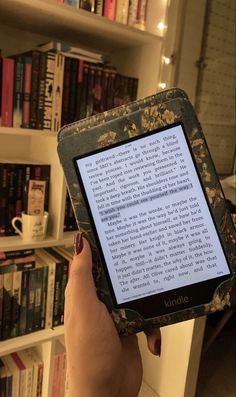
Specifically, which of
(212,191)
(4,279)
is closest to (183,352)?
(4,279)

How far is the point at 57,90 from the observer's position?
1.03 m

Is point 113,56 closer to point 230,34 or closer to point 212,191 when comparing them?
point 230,34

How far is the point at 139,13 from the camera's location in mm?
1134

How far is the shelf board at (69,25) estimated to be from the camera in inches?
37.4

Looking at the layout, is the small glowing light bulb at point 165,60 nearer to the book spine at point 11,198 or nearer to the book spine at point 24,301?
the book spine at point 11,198

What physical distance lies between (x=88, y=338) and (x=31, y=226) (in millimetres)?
546

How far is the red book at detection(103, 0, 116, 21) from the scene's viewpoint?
1.07m

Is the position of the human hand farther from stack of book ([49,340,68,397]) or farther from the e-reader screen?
stack of book ([49,340,68,397])

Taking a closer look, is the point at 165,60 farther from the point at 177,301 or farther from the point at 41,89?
the point at 177,301

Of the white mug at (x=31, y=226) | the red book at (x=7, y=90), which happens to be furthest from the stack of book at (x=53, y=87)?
the white mug at (x=31, y=226)

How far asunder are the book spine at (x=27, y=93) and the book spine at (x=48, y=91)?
1.9 inches

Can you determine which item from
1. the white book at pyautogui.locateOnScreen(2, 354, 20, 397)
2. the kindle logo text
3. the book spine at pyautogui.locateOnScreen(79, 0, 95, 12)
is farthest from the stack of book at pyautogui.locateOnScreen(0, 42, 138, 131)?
the white book at pyautogui.locateOnScreen(2, 354, 20, 397)

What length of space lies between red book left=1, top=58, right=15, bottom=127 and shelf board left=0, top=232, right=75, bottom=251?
33 centimetres

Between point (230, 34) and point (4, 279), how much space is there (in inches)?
54.0
